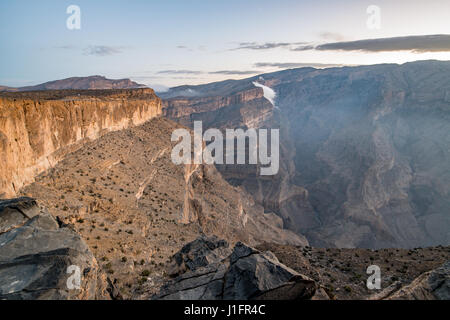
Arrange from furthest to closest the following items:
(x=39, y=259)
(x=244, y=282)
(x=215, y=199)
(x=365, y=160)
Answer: (x=365, y=160) < (x=215, y=199) < (x=244, y=282) < (x=39, y=259)

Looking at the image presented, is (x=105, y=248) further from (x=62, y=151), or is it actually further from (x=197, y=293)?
(x=62, y=151)

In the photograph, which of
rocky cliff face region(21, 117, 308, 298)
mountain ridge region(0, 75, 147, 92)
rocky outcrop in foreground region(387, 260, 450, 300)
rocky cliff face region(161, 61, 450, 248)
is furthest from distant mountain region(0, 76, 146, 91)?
rocky outcrop in foreground region(387, 260, 450, 300)

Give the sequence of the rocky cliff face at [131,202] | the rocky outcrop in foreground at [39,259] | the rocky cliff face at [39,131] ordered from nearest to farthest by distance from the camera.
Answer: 1. the rocky outcrop in foreground at [39,259]
2. the rocky cliff face at [39,131]
3. the rocky cliff face at [131,202]

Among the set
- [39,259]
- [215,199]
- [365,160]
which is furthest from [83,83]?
[39,259]

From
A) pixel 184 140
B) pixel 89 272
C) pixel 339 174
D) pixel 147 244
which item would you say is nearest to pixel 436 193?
pixel 339 174

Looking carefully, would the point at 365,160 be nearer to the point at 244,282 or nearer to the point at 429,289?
the point at 429,289

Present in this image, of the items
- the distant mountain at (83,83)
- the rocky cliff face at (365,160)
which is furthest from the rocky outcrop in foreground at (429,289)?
the distant mountain at (83,83)

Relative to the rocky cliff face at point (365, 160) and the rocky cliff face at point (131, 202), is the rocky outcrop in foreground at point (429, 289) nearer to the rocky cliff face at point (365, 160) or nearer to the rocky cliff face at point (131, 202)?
the rocky cliff face at point (131, 202)

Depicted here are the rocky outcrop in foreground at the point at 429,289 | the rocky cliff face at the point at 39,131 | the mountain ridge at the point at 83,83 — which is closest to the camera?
the rocky outcrop in foreground at the point at 429,289
